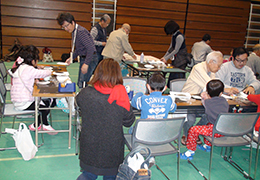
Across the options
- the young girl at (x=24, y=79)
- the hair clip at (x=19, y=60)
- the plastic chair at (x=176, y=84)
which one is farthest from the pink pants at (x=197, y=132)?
the hair clip at (x=19, y=60)

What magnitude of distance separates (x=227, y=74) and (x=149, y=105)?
6.41 ft

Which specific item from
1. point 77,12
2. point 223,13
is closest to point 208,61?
point 77,12

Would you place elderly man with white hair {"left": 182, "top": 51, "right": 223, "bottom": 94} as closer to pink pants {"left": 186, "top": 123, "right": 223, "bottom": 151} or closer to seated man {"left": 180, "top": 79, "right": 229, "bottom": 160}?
seated man {"left": 180, "top": 79, "right": 229, "bottom": 160}

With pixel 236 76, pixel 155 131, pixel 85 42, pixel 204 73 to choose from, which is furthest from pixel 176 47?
pixel 155 131

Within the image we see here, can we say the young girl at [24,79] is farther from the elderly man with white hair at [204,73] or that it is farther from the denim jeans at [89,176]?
the elderly man with white hair at [204,73]

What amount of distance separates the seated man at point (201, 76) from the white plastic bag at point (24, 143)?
6.53ft

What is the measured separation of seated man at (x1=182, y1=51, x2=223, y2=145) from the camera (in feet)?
10.6

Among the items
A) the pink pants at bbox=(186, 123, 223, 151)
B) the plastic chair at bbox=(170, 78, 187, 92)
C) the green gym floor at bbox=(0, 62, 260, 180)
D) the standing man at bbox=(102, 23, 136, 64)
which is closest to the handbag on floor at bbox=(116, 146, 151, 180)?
the green gym floor at bbox=(0, 62, 260, 180)

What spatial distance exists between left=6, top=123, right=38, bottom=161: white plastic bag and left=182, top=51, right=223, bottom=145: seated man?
1.99m

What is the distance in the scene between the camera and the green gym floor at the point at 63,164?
252cm

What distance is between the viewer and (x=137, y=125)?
2.05m

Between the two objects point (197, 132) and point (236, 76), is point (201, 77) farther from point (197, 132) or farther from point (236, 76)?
point (197, 132)

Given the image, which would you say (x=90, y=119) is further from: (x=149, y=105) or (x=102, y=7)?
(x=102, y=7)

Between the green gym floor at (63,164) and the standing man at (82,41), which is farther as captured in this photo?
the standing man at (82,41)
